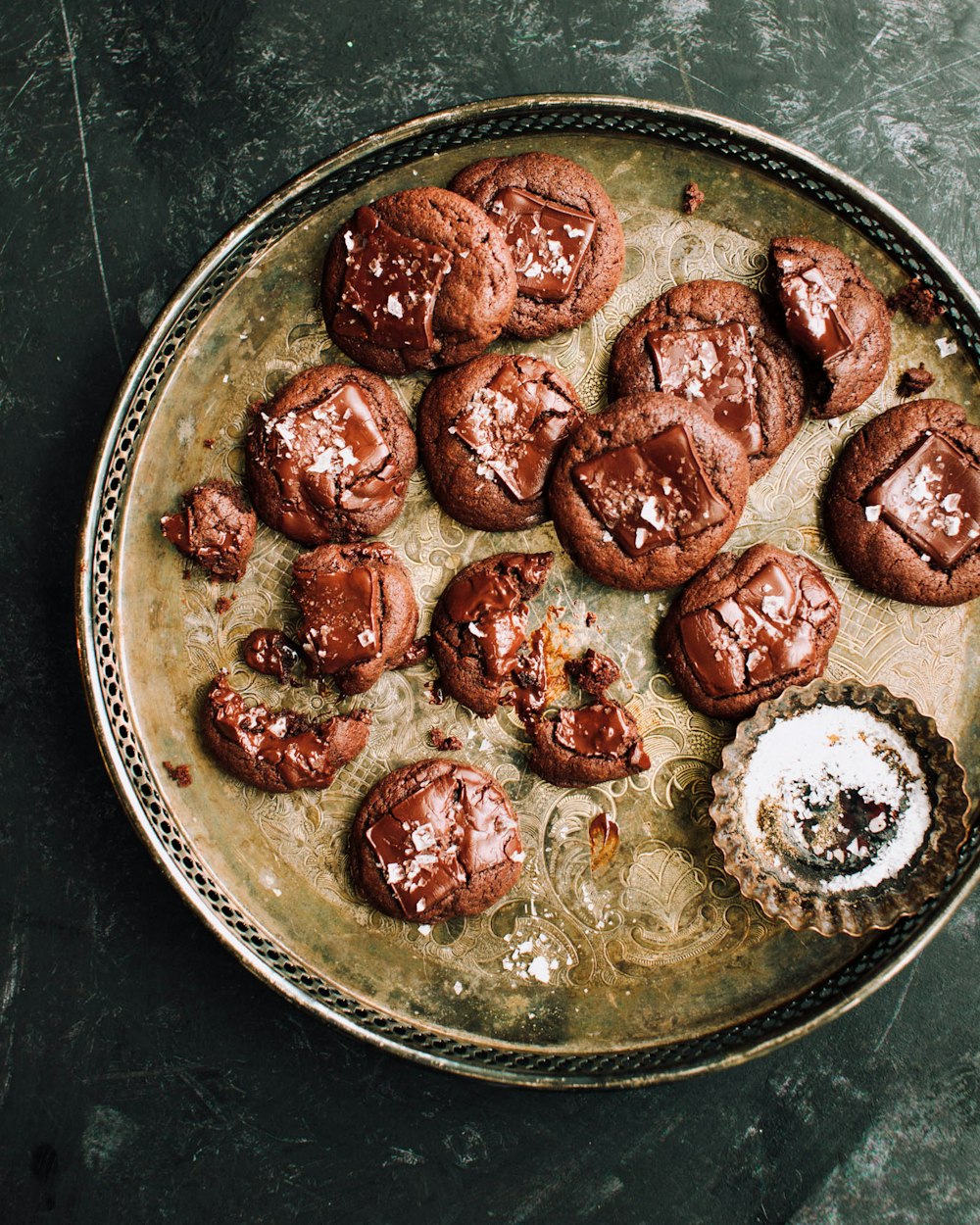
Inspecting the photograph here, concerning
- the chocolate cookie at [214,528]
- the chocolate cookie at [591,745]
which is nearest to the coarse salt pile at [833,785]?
the chocolate cookie at [591,745]

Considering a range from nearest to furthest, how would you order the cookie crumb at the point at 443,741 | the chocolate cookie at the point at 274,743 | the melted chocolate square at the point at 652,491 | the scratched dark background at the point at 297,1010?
the melted chocolate square at the point at 652,491 → the chocolate cookie at the point at 274,743 → the cookie crumb at the point at 443,741 → the scratched dark background at the point at 297,1010

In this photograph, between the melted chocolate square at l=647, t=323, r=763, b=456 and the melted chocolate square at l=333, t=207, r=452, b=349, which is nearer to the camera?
the melted chocolate square at l=333, t=207, r=452, b=349

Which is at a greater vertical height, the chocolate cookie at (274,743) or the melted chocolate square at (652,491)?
the melted chocolate square at (652,491)

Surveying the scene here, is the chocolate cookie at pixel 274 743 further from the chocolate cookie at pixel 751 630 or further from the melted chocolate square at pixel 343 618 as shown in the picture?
the chocolate cookie at pixel 751 630

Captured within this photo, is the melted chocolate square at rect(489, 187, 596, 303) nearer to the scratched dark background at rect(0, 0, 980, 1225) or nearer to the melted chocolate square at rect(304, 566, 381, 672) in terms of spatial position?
the scratched dark background at rect(0, 0, 980, 1225)

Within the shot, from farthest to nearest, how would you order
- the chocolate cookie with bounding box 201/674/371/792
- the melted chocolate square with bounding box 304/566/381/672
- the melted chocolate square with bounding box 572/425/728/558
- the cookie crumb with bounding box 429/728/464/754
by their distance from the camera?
the cookie crumb with bounding box 429/728/464/754 → the chocolate cookie with bounding box 201/674/371/792 → the melted chocolate square with bounding box 304/566/381/672 → the melted chocolate square with bounding box 572/425/728/558

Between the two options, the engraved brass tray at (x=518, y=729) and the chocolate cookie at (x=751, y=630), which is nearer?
the chocolate cookie at (x=751, y=630)

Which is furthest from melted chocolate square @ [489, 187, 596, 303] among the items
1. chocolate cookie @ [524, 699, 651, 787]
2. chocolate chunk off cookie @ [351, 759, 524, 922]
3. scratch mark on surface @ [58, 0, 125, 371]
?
chocolate chunk off cookie @ [351, 759, 524, 922]

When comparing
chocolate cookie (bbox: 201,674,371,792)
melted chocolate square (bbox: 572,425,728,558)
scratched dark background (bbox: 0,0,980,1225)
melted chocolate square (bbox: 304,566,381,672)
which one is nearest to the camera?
melted chocolate square (bbox: 572,425,728,558)
